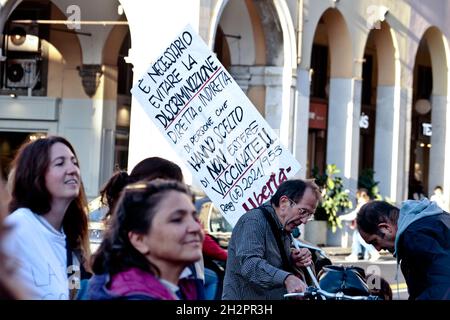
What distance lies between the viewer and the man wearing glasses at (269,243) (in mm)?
6891

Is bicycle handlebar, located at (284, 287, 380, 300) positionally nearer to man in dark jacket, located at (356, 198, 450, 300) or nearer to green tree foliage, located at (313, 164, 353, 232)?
man in dark jacket, located at (356, 198, 450, 300)

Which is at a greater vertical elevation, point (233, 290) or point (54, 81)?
point (54, 81)

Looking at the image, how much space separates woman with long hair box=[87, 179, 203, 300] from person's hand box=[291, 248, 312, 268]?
3278mm

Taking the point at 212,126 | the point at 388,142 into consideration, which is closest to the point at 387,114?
the point at 388,142

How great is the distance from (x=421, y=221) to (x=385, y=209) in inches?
20.0

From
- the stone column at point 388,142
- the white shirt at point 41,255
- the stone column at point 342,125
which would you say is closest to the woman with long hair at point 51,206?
the white shirt at point 41,255

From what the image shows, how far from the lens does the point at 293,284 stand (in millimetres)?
6527

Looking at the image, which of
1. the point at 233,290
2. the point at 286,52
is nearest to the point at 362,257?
the point at 286,52

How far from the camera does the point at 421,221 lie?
5.98m

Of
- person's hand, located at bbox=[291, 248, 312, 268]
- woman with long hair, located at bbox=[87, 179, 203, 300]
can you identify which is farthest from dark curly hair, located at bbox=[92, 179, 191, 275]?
person's hand, located at bbox=[291, 248, 312, 268]

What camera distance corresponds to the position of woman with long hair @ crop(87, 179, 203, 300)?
12.4 feet

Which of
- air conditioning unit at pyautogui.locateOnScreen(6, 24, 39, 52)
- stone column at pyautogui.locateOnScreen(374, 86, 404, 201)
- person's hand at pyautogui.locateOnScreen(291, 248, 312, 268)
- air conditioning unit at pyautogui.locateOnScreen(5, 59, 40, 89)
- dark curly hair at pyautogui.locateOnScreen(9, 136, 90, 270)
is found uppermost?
air conditioning unit at pyautogui.locateOnScreen(6, 24, 39, 52)

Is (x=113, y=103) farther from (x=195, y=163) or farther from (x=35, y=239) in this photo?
(x=35, y=239)

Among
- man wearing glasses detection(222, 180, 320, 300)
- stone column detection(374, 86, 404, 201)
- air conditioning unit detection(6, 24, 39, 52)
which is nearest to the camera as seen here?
man wearing glasses detection(222, 180, 320, 300)
